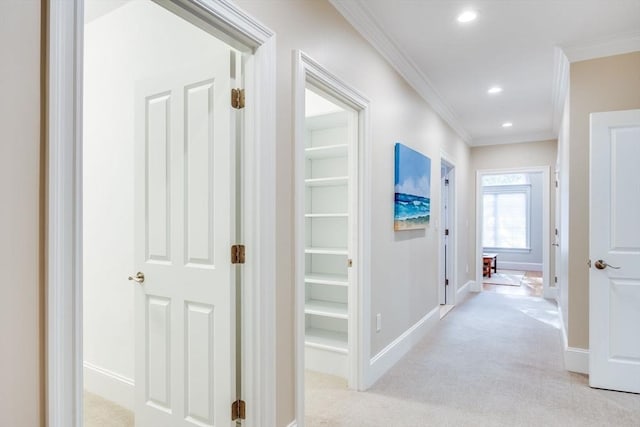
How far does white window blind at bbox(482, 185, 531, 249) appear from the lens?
10.1 meters

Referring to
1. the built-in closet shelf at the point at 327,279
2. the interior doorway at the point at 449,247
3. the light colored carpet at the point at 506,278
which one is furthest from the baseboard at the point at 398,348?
the light colored carpet at the point at 506,278

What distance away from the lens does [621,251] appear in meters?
2.74

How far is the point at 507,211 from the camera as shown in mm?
10359

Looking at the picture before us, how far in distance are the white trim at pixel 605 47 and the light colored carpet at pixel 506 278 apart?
17.4 ft

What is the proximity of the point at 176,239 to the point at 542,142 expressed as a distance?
639 centimetres

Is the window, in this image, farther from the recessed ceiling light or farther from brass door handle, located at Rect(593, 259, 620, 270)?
the recessed ceiling light

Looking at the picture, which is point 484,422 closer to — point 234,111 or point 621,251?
point 621,251

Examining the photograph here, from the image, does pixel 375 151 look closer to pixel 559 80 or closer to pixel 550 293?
pixel 559 80

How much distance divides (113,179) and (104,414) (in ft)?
5.03
